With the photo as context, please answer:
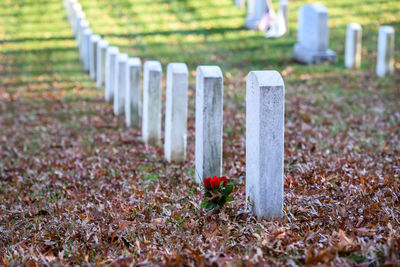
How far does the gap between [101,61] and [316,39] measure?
19.7 feet

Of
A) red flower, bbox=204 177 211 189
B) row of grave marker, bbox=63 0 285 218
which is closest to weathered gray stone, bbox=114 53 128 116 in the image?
row of grave marker, bbox=63 0 285 218

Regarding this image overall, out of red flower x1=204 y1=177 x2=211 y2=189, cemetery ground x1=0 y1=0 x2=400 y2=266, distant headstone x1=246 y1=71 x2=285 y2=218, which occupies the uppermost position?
distant headstone x1=246 y1=71 x2=285 y2=218

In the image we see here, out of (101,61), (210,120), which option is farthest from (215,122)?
(101,61)

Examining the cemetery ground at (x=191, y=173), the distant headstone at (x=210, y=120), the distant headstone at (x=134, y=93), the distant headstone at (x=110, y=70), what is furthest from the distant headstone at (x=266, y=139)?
the distant headstone at (x=110, y=70)

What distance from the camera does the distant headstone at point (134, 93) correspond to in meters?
9.49

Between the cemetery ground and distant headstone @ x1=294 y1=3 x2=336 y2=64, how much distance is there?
0.48 metres

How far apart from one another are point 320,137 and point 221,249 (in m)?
4.95

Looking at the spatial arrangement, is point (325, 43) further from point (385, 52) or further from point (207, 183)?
point (207, 183)

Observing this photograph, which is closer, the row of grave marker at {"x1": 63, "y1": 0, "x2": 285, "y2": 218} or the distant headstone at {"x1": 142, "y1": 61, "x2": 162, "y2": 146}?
the row of grave marker at {"x1": 63, "y1": 0, "x2": 285, "y2": 218}

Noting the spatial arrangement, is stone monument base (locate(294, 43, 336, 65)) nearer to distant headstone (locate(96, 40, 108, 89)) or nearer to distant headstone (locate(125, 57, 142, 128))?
distant headstone (locate(96, 40, 108, 89))

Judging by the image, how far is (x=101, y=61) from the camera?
13.9 metres

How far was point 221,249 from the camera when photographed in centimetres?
382

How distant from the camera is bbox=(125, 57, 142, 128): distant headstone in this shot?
949 centimetres

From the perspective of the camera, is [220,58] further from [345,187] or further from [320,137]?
[345,187]
